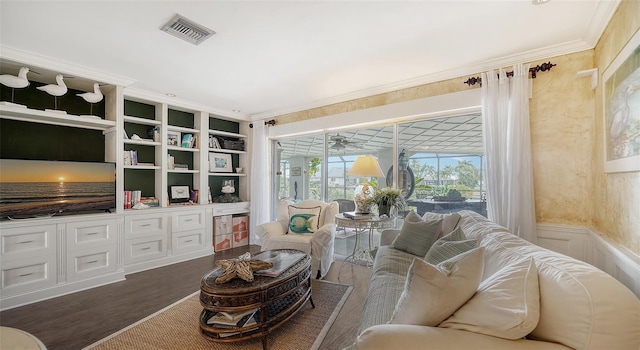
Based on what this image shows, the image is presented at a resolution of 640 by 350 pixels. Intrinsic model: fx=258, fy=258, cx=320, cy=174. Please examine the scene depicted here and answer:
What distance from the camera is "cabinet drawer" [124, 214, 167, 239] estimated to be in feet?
11.3

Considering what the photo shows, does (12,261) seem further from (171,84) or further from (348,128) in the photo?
(348,128)

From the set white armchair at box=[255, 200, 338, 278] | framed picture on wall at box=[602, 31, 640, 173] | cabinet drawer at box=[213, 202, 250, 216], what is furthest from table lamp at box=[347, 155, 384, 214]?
cabinet drawer at box=[213, 202, 250, 216]

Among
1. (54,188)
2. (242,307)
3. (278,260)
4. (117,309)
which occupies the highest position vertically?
(54,188)

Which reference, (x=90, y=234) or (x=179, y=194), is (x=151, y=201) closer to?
(x=179, y=194)

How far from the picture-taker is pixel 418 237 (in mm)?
2404

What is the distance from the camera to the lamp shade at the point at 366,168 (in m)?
3.22

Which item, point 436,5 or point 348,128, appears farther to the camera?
point 348,128

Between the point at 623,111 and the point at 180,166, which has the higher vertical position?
the point at 623,111

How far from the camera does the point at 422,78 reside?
3.14m

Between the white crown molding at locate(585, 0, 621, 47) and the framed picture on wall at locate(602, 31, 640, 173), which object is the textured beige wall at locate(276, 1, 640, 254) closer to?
the white crown molding at locate(585, 0, 621, 47)

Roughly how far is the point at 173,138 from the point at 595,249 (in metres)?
5.16

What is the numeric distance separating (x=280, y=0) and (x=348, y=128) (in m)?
2.38

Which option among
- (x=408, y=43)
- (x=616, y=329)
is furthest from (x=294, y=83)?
A: (x=616, y=329)

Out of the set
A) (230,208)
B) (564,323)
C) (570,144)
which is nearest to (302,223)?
(230,208)
